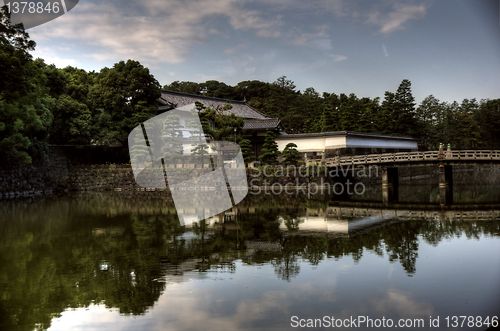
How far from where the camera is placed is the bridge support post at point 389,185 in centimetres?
2795

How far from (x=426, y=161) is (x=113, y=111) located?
22978 mm

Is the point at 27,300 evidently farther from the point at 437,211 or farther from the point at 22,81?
the point at 22,81

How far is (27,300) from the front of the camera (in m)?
8.62

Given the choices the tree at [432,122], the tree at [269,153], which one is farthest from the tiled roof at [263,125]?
the tree at [432,122]

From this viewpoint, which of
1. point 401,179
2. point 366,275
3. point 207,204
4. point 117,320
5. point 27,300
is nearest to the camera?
point 117,320

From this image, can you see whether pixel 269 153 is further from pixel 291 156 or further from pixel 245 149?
pixel 245 149

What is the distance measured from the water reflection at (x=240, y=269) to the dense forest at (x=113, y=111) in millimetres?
10679

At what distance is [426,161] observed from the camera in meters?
29.6

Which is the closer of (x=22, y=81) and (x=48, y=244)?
(x=48, y=244)

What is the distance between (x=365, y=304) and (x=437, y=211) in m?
14.9

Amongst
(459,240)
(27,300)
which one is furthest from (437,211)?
(27,300)

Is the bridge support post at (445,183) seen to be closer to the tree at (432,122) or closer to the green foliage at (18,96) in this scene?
the tree at (432,122)

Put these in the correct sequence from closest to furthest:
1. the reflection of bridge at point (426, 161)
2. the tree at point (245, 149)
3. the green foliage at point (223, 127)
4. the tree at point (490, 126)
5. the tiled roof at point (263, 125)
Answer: the reflection of bridge at point (426, 161)
the green foliage at point (223, 127)
the tree at point (245, 149)
the tiled roof at point (263, 125)
the tree at point (490, 126)

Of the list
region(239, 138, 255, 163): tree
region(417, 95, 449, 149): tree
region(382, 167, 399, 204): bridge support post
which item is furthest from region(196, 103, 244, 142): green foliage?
region(417, 95, 449, 149): tree
